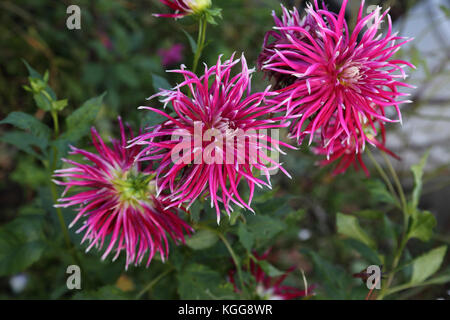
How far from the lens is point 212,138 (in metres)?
0.44

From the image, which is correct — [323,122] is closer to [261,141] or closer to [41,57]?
[261,141]

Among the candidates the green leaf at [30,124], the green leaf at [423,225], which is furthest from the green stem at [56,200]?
the green leaf at [423,225]

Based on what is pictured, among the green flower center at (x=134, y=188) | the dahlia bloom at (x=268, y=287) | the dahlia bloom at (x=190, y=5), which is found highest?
the dahlia bloom at (x=190, y=5)

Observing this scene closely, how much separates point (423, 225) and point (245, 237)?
A: 12.6 inches

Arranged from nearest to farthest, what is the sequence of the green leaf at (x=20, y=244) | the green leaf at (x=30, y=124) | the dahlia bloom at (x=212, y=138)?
the dahlia bloom at (x=212, y=138) → the green leaf at (x=30, y=124) → the green leaf at (x=20, y=244)

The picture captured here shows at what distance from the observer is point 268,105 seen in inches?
18.0

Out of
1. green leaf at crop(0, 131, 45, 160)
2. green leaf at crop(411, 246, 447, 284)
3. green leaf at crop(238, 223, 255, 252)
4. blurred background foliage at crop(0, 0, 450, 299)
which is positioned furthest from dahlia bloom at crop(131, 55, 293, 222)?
blurred background foliage at crop(0, 0, 450, 299)

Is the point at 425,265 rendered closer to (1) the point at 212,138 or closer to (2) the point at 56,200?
(1) the point at 212,138

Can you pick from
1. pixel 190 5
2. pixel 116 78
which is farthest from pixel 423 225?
pixel 116 78

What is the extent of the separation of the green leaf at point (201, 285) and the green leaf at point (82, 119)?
0.89 ft

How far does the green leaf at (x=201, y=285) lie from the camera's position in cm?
61

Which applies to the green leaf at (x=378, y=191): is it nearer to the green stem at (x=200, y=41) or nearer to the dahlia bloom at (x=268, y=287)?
the dahlia bloom at (x=268, y=287)
